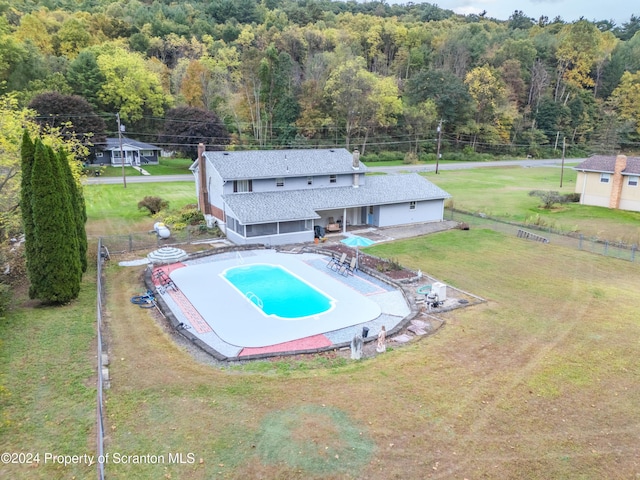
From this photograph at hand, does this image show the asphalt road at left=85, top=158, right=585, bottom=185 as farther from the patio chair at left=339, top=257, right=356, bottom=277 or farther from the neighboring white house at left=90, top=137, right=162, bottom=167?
the patio chair at left=339, top=257, right=356, bottom=277

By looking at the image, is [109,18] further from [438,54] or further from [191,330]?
[191,330]

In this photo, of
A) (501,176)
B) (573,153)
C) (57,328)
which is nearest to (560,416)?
(57,328)

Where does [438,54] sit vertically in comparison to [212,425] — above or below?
above

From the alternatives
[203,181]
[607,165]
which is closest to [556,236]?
[607,165]

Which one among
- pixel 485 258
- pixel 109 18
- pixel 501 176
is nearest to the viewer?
pixel 485 258

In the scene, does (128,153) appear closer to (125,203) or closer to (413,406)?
(125,203)

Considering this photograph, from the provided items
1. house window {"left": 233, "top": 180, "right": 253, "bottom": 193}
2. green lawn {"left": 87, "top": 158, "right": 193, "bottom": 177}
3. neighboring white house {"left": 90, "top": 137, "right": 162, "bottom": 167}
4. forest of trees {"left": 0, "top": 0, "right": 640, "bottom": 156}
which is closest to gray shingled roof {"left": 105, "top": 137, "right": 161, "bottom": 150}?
neighboring white house {"left": 90, "top": 137, "right": 162, "bottom": 167}

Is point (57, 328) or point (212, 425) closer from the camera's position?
point (212, 425)
